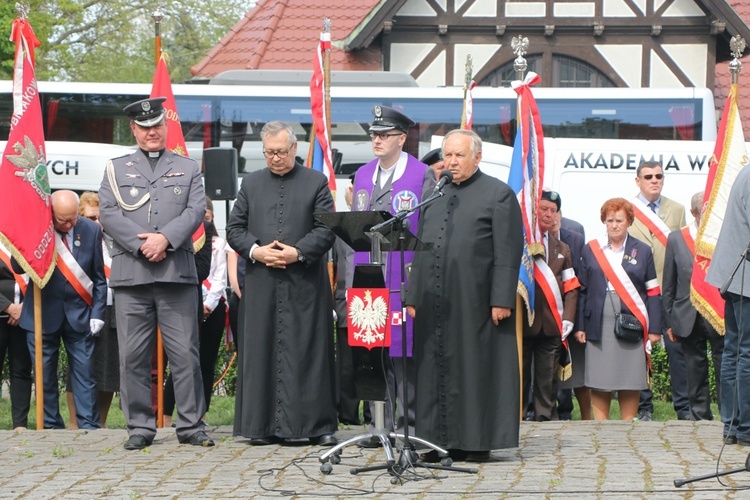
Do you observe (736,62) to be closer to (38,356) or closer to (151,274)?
(151,274)

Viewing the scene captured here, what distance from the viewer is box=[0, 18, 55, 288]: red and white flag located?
10.4 meters

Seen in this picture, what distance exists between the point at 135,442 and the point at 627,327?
162 inches

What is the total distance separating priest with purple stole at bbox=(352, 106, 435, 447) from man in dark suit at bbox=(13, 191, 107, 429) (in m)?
2.47

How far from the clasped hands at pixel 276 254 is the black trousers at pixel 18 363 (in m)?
2.85

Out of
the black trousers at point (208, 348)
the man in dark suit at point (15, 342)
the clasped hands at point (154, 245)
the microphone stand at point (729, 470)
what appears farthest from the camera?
the black trousers at point (208, 348)

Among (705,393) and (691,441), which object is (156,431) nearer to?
(691,441)

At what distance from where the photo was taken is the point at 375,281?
796cm

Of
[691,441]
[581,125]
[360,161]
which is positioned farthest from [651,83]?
[691,441]

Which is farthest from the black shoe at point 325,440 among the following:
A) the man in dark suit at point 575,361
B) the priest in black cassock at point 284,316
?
the man in dark suit at point 575,361

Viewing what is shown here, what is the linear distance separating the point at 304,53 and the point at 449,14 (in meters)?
3.47

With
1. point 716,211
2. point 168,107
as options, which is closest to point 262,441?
point 716,211

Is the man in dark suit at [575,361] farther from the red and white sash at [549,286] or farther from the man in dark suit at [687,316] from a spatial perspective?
the man in dark suit at [687,316]

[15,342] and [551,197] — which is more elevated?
[551,197]

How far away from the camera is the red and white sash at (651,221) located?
12.9 metres
